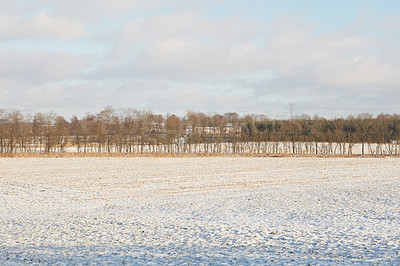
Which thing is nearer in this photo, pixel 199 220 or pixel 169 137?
pixel 199 220

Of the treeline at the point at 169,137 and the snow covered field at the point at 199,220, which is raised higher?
the treeline at the point at 169,137

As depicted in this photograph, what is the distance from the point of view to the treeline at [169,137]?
245 ft

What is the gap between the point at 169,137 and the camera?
7700cm

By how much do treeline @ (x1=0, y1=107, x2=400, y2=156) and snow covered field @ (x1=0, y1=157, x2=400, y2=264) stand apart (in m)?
42.7

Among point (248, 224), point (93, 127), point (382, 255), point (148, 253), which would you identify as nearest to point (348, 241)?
point (382, 255)

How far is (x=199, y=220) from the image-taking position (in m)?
17.8

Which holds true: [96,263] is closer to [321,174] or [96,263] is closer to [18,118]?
[321,174]

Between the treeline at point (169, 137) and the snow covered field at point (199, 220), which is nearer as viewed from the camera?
the snow covered field at point (199, 220)

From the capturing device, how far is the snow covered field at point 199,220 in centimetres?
1220

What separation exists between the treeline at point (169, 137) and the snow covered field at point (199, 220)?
42.7 metres

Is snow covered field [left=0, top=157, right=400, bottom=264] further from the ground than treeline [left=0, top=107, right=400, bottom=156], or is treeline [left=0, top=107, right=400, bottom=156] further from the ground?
treeline [left=0, top=107, right=400, bottom=156]

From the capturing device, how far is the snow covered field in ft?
40.0

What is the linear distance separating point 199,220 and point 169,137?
196 feet

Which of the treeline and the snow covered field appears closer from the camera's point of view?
the snow covered field
